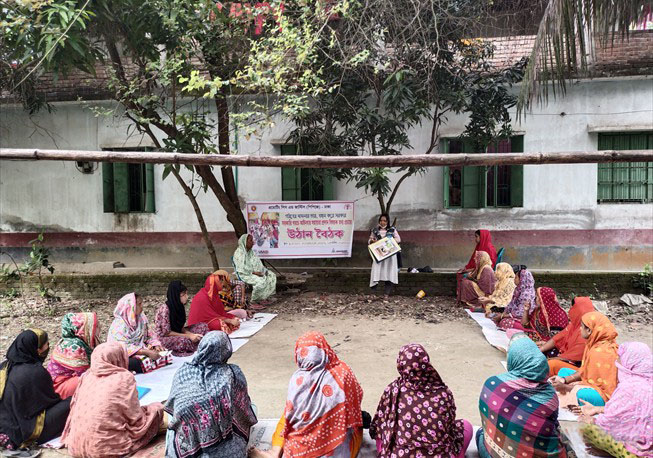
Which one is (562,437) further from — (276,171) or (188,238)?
(188,238)

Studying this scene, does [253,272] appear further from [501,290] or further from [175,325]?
[501,290]

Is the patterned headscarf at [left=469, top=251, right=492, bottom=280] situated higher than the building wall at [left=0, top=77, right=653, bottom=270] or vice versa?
the building wall at [left=0, top=77, right=653, bottom=270]

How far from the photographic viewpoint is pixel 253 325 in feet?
21.6

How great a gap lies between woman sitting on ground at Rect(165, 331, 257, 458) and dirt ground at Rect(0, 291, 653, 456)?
90 centimetres

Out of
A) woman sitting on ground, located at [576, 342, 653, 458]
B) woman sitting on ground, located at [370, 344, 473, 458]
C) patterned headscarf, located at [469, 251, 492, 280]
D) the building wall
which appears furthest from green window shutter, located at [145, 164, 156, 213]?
woman sitting on ground, located at [576, 342, 653, 458]

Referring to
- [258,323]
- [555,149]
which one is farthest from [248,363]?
[555,149]

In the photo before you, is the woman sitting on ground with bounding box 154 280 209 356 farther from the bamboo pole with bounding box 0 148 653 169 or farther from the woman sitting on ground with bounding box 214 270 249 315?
the bamboo pole with bounding box 0 148 653 169

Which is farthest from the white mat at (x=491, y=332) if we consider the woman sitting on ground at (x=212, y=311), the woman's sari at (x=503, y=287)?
the woman sitting on ground at (x=212, y=311)

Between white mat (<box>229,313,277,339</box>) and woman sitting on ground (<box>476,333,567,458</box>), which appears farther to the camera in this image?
white mat (<box>229,313,277,339</box>)

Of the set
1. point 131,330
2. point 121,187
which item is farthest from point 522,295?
point 121,187

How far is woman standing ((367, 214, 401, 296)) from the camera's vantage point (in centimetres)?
808

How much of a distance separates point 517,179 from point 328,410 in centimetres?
746

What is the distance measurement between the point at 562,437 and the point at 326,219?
6.09 m

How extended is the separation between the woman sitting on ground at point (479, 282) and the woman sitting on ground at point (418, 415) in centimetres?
465
